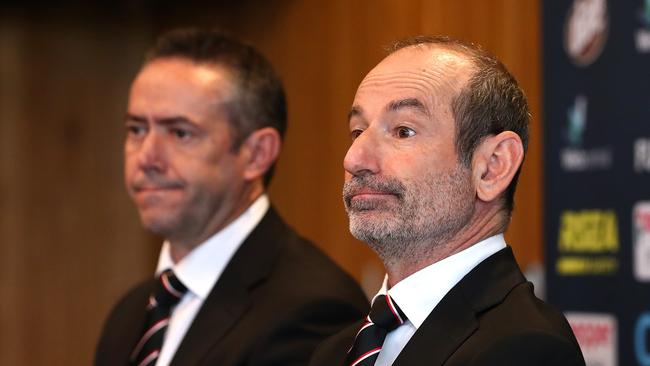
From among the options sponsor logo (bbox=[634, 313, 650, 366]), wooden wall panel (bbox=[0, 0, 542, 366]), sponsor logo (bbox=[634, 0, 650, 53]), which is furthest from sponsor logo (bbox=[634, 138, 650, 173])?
wooden wall panel (bbox=[0, 0, 542, 366])

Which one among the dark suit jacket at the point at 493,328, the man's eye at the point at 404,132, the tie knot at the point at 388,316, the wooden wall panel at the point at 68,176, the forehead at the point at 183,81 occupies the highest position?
the man's eye at the point at 404,132

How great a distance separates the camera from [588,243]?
10.2ft

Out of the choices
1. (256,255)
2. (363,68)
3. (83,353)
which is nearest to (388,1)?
(363,68)

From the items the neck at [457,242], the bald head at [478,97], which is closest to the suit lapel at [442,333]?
the neck at [457,242]

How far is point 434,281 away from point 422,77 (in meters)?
0.37

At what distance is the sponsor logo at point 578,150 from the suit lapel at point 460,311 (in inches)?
46.8

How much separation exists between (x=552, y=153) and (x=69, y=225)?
323cm

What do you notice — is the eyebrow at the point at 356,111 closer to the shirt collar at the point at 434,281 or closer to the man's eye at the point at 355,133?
the man's eye at the point at 355,133

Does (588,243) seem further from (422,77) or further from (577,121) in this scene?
(422,77)

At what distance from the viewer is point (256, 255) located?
2828 mm

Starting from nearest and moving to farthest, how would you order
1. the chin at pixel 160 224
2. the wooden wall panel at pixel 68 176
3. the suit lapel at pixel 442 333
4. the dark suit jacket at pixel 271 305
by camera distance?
the suit lapel at pixel 442 333, the dark suit jacket at pixel 271 305, the chin at pixel 160 224, the wooden wall panel at pixel 68 176

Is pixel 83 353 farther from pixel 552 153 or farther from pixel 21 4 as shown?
pixel 552 153

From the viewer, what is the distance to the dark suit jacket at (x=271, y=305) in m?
2.58

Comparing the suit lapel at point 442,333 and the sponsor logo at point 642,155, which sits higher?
the suit lapel at point 442,333
